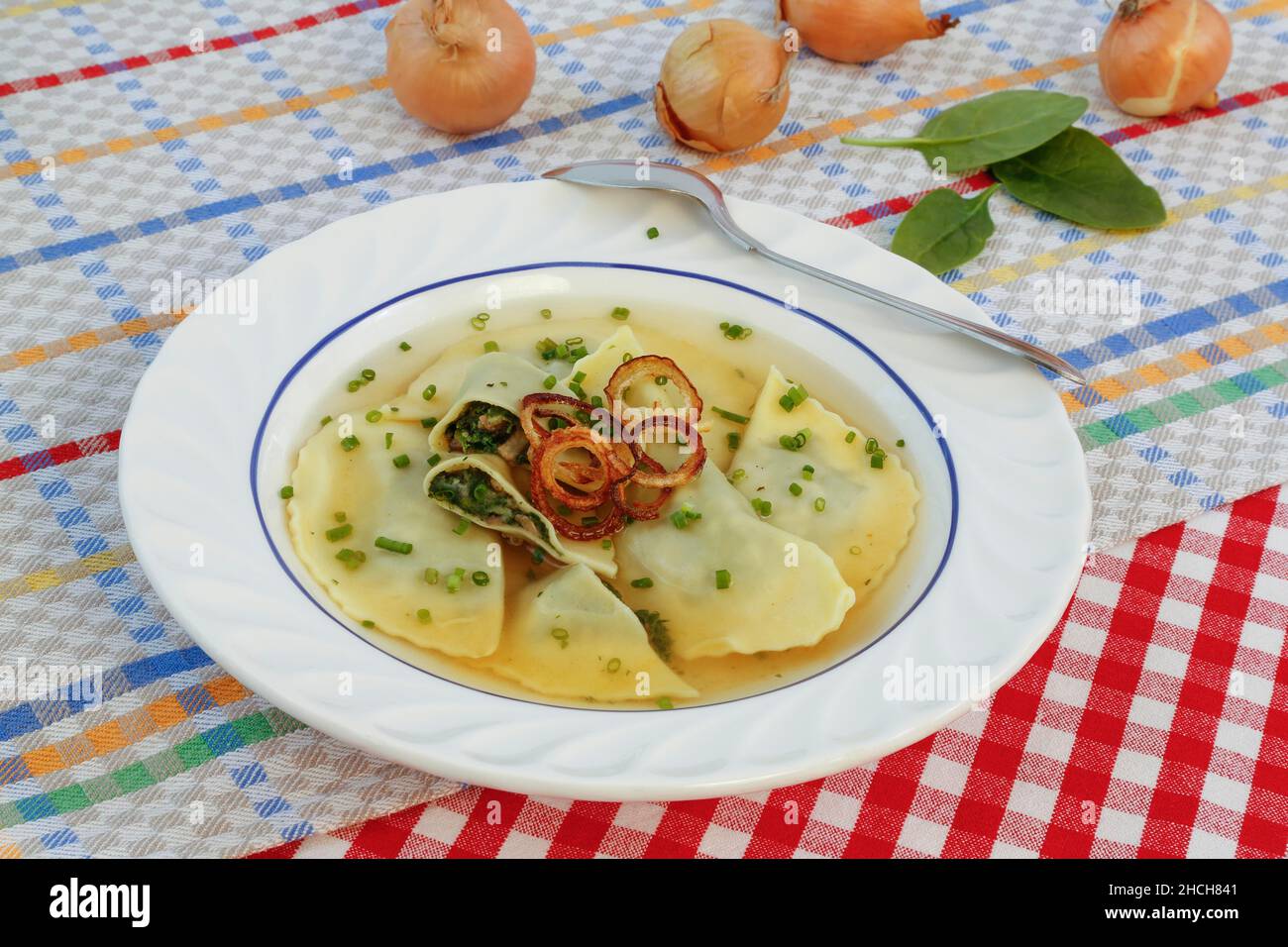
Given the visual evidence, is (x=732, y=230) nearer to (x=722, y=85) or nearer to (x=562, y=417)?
(x=722, y=85)

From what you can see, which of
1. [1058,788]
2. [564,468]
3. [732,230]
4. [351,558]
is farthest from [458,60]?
[1058,788]

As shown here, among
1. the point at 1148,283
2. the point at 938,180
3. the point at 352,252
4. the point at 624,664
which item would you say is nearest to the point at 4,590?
the point at 352,252

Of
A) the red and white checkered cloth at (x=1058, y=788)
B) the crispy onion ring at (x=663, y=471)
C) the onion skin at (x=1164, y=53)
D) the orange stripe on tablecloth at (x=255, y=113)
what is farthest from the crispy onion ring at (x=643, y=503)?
the onion skin at (x=1164, y=53)

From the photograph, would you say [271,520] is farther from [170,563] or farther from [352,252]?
[352,252]

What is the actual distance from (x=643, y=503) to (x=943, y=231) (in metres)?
1.70

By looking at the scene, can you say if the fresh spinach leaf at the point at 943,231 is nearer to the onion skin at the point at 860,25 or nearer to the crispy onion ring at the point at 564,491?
the onion skin at the point at 860,25

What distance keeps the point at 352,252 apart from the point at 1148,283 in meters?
2.75

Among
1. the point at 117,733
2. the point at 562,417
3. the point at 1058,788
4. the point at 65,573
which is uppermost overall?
the point at 562,417

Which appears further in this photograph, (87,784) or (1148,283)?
(1148,283)

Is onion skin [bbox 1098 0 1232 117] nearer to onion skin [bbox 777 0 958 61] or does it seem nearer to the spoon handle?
onion skin [bbox 777 0 958 61]

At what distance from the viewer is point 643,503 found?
3.59 metres

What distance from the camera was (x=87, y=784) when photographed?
2.90m

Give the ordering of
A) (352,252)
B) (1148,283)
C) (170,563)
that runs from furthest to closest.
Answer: (1148,283), (352,252), (170,563)

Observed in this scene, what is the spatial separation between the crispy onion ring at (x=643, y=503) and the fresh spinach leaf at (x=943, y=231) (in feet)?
4.69
